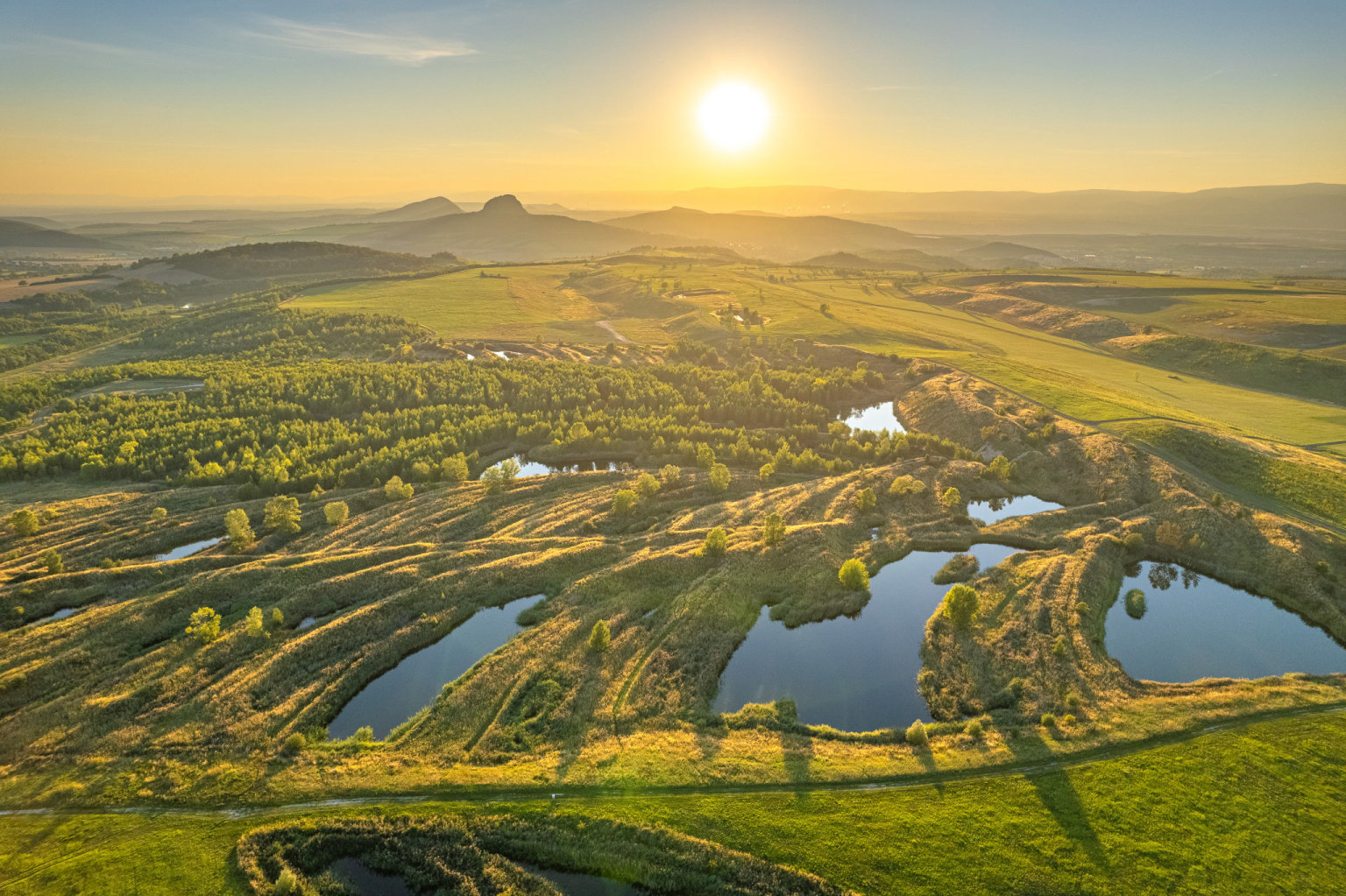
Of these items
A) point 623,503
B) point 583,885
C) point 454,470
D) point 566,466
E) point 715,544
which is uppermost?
point 454,470

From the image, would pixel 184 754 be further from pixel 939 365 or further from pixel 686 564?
pixel 939 365

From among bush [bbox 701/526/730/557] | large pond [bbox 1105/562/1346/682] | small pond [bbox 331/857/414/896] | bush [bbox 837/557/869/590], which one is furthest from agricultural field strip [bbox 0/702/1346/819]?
bush [bbox 701/526/730/557]

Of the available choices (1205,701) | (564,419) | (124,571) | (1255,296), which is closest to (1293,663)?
(1205,701)

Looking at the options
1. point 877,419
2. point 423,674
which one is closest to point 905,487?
point 877,419

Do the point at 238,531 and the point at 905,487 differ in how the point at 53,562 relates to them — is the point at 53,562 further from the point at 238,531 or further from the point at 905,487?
the point at 905,487

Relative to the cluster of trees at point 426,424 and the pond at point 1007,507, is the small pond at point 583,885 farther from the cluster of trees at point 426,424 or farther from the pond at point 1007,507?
the pond at point 1007,507

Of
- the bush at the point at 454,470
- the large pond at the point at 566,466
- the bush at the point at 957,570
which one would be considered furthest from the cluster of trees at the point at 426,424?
the bush at the point at 957,570

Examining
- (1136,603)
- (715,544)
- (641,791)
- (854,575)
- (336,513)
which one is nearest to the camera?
(641,791)
